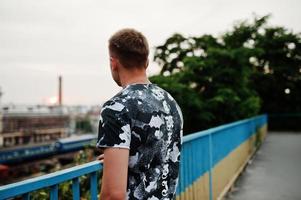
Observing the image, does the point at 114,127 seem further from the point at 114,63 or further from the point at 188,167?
the point at 188,167

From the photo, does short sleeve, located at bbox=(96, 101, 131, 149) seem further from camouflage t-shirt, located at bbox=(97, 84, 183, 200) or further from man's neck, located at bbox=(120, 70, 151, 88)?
man's neck, located at bbox=(120, 70, 151, 88)

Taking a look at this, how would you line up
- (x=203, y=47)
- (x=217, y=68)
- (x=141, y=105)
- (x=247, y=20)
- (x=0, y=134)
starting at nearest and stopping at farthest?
Answer: (x=141, y=105)
(x=217, y=68)
(x=203, y=47)
(x=247, y=20)
(x=0, y=134)

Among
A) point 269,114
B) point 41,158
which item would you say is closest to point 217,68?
point 269,114

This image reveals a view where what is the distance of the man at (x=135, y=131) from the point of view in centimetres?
171

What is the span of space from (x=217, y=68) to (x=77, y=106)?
3531 centimetres

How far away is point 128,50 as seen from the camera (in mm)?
1885

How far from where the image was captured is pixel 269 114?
108 ft

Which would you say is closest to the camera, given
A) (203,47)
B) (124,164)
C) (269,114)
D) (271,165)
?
(124,164)

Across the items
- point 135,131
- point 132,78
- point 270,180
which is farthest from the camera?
point 270,180

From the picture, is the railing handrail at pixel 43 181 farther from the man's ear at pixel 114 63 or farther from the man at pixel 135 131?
the man's ear at pixel 114 63

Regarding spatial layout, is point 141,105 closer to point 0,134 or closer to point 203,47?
point 203,47

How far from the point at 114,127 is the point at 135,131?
145 mm

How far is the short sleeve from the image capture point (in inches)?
67.2

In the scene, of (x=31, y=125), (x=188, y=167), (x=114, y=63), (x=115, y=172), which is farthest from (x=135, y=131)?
(x=31, y=125)
